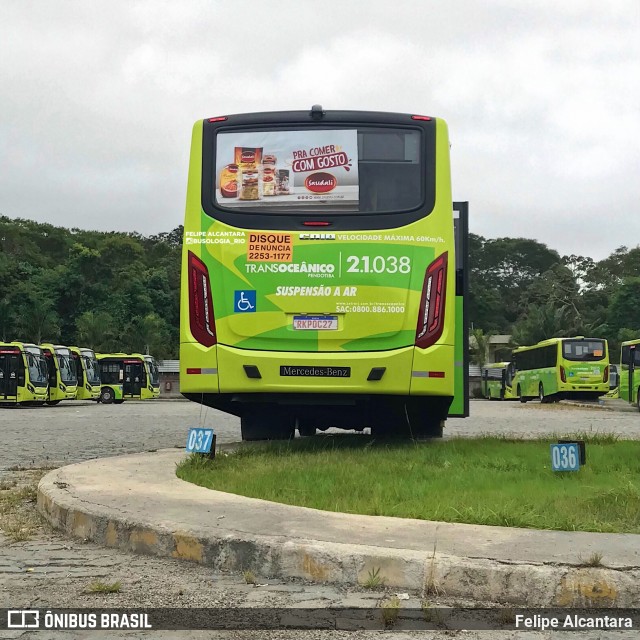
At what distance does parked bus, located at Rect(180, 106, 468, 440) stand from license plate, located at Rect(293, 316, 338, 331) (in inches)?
0.6

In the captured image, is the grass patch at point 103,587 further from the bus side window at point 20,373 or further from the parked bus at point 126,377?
the parked bus at point 126,377

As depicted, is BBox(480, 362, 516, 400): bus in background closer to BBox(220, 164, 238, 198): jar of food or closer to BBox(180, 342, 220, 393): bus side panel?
BBox(220, 164, 238, 198): jar of food

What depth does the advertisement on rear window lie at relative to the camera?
8.75 m

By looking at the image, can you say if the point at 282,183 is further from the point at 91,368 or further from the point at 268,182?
the point at 91,368

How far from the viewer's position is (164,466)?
8.04m

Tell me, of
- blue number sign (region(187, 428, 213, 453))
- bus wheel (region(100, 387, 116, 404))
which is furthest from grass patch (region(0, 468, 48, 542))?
bus wheel (region(100, 387, 116, 404))

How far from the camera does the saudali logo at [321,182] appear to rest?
28.7ft

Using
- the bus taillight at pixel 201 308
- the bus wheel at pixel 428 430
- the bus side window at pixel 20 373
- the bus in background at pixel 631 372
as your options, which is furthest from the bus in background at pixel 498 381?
the bus taillight at pixel 201 308

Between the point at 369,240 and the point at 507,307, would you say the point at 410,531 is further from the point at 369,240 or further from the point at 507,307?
the point at 507,307

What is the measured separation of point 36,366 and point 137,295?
29.5 metres

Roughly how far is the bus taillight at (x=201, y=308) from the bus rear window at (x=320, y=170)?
2.51ft

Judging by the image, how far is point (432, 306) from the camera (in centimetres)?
852

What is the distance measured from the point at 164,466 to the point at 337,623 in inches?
179

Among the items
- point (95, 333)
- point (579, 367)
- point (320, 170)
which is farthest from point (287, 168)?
point (95, 333)
